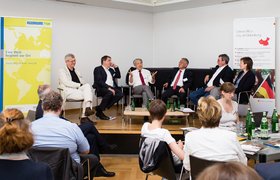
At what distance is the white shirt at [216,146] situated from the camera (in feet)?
8.91

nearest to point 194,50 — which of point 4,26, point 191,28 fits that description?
point 191,28

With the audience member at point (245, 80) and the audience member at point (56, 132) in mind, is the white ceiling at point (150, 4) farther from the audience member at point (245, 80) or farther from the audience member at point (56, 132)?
the audience member at point (56, 132)

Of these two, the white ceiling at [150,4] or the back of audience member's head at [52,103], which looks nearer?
the back of audience member's head at [52,103]

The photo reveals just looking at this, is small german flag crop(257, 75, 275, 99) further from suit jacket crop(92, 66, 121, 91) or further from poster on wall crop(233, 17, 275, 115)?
suit jacket crop(92, 66, 121, 91)

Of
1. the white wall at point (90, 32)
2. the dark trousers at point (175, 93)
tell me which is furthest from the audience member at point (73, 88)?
the dark trousers at point (175, 93)

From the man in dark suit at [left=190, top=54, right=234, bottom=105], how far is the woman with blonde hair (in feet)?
17.2

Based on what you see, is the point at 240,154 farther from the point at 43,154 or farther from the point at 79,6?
the point at 79,6

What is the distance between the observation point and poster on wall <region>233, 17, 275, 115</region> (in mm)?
7277

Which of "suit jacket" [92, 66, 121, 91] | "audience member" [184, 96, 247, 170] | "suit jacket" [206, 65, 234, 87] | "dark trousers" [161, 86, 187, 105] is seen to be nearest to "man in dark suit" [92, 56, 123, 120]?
"suit jacket" [92, 66, 121, 91]

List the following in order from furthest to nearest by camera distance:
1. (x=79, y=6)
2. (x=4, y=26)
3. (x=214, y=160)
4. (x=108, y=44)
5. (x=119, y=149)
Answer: (x=108, y=44) → (x=79, y=6) → (x=4, y=26) → (x=119, y=149) → (x=214, y=160)

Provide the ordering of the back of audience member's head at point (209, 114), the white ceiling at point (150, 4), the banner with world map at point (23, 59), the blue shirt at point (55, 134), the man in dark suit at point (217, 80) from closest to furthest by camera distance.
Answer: the back of audience member's head at point (209, 114) → the blue shirt at point (55, 134) → the banner with world map at point (23, 59) → the man in dark suit at point (217, 80) → the white ceiling at point (150, 4)

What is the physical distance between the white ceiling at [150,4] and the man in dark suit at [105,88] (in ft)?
5.96

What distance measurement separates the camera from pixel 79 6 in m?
8.30

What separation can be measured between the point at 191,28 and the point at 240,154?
653cm
